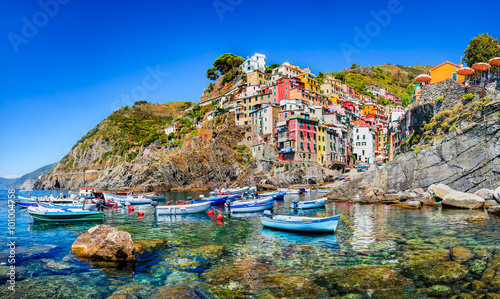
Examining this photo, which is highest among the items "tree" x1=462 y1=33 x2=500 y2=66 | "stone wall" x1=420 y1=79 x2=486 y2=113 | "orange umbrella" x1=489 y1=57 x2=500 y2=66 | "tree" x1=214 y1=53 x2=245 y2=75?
Answer: "tree" x1=214 y1=53 x2=245 y2=75

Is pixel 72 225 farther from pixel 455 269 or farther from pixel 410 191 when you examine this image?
pixel 410 191

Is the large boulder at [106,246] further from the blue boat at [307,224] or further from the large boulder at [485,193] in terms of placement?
the large boulder at [485,193]

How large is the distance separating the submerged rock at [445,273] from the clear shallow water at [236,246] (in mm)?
1401

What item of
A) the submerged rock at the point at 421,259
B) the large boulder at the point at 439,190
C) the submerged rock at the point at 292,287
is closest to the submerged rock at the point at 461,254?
the submerged rock at the point at 421,259

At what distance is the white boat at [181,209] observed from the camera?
1336 inches

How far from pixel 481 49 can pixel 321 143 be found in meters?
37.8

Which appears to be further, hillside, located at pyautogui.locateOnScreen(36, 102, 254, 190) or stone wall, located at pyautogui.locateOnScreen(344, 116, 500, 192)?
hillside, located at pyautogui.locateOnScreen(36, 102, 254, 190)

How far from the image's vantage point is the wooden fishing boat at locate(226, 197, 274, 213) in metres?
33.8

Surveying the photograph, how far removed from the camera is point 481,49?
5534 cm

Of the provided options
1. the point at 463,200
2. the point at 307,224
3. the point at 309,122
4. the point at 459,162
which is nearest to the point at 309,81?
the point at 309,122

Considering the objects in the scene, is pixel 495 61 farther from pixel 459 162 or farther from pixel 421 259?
pixel 421 259

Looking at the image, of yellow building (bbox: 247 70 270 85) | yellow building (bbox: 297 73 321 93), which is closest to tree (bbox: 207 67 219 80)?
yellow building (bbox: 247 70 270 85)

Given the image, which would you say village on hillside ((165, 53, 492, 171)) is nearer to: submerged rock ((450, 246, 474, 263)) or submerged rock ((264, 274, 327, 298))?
submerged rock ((450, 246, 474, 263))

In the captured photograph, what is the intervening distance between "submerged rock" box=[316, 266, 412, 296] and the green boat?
24.6 m
